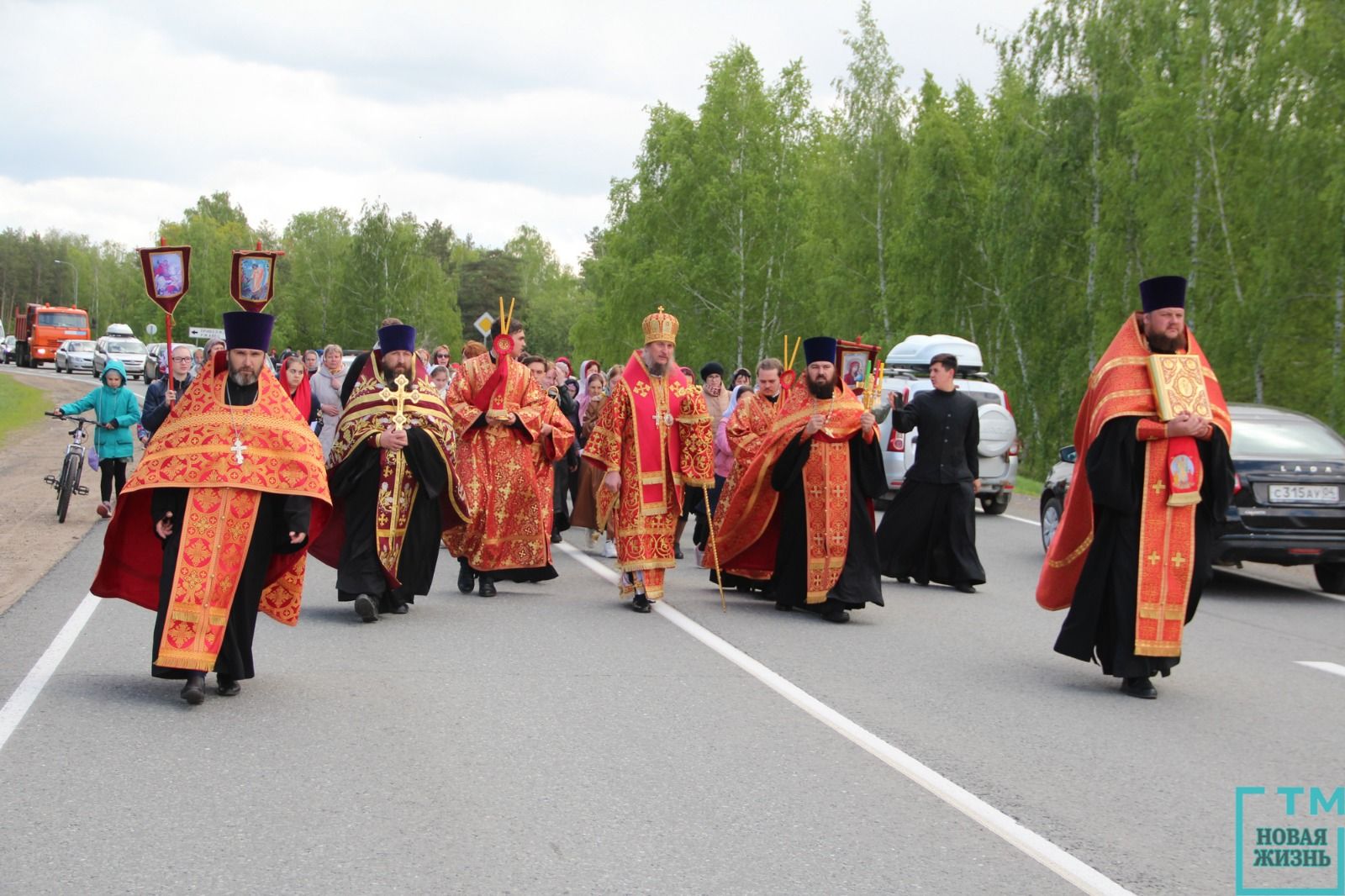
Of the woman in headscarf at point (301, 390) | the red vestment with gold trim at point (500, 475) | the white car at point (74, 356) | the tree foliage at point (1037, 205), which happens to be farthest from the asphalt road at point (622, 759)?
the white car at point (74, 356)

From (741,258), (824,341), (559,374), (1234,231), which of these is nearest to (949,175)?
(741,258)

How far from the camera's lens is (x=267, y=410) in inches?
302

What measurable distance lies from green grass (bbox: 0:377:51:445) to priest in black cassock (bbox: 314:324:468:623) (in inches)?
860

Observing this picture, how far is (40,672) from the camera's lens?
7945 millimetres

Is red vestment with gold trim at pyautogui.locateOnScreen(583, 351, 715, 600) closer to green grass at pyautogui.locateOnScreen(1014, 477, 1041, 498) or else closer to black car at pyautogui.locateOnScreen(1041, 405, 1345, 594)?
black car at pyautogui.locateOnScreen(1041, 405, 1345, 594)

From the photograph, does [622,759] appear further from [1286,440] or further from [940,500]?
[1286,440]

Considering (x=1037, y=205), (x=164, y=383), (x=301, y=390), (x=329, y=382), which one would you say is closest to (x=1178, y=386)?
(x=301, y=390)

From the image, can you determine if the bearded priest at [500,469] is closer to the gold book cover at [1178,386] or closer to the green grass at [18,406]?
the gold book cover at [1178,386]

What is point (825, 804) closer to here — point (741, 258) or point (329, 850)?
point (329, 850)

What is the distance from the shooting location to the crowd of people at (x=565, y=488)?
297 inches

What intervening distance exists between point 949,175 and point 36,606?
40721 mm

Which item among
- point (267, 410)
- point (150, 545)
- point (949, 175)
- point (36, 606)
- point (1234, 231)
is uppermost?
point (949, 175)

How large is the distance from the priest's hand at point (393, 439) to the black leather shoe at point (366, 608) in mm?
1030

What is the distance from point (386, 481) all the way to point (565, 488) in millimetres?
6410
